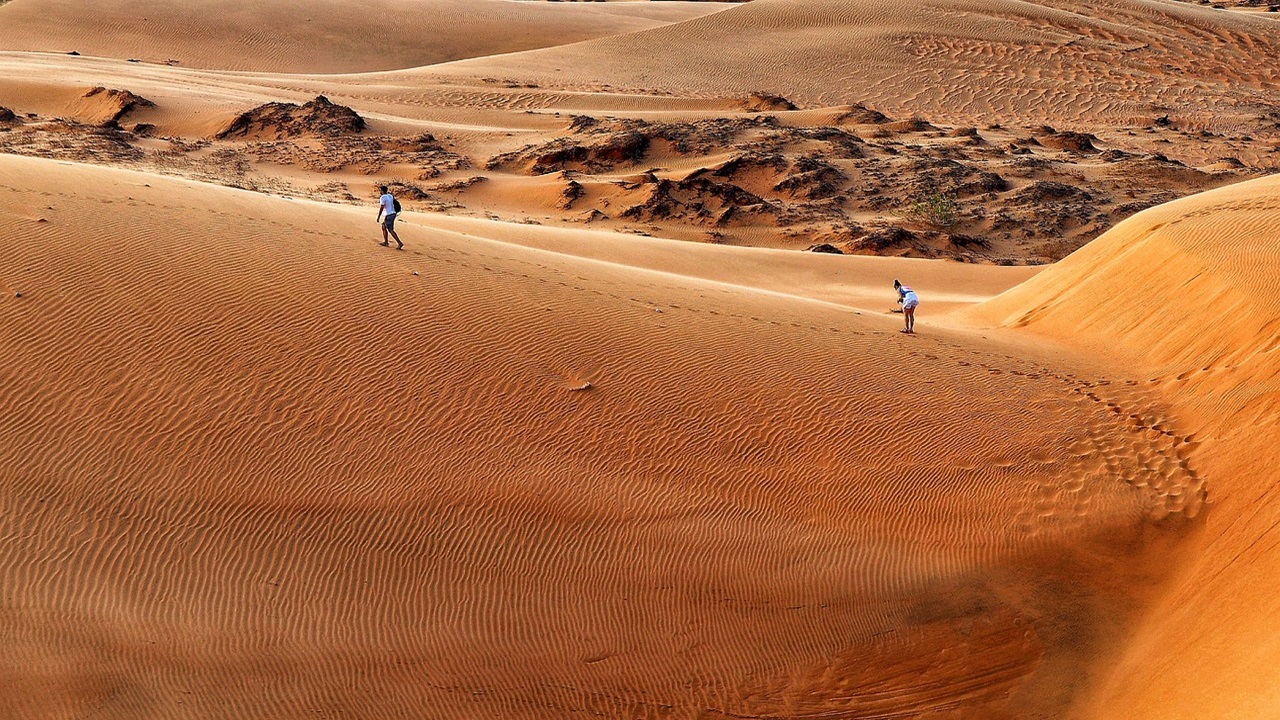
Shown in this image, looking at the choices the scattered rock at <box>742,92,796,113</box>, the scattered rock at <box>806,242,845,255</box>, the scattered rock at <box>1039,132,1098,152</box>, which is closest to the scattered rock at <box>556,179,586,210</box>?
the scattered rock at <box>806,242,845,255</box>

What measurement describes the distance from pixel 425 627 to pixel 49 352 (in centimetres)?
382

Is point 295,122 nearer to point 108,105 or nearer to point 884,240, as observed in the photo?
point 108,105

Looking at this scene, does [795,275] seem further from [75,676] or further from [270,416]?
[75,676]

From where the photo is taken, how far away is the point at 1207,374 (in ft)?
33.1

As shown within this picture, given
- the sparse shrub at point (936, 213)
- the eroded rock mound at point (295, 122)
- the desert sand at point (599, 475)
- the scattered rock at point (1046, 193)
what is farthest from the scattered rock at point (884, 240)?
the eroded rock mound at point (295, 122)

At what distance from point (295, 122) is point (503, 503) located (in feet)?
62.2

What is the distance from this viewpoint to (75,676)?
6.18 meters

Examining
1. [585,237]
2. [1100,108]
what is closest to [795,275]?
[585,237]

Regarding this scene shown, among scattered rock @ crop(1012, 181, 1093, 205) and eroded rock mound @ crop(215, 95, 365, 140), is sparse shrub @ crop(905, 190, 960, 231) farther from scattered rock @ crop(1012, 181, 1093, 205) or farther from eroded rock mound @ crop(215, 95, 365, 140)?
eroded rock mound @ crop(215, 95, 365, 140)

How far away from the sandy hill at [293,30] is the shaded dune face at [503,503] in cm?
3222

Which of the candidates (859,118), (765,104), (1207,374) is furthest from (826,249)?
Result: (765,104)

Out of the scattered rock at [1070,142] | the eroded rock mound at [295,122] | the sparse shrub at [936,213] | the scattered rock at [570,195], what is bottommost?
the scattered rock at [570,195]

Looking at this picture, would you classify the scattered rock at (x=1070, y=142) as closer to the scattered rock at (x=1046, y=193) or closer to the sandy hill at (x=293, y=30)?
the scattered rock at (x=1046, y=193)

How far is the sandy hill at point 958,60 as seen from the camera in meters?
34.1
